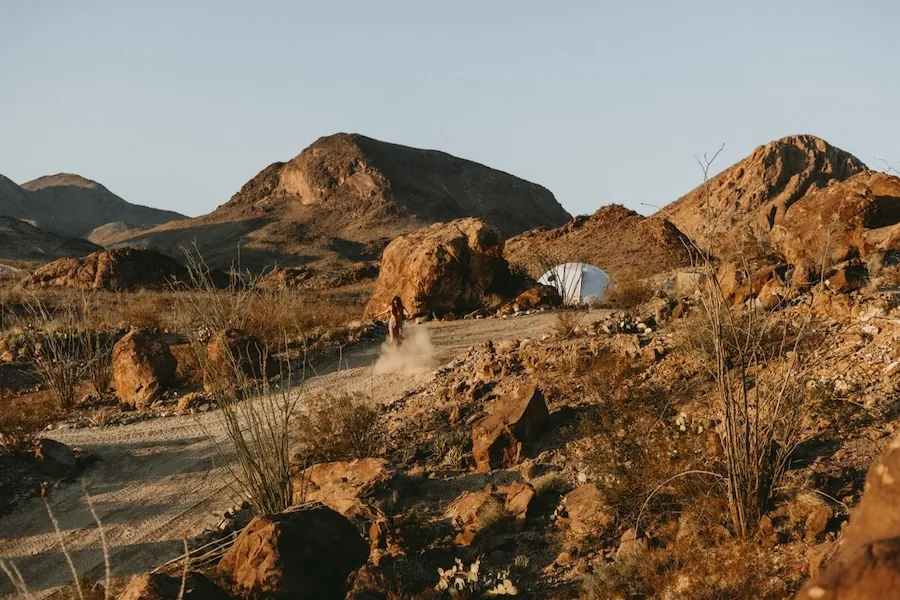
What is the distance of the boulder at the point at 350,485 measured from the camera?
24.0ft

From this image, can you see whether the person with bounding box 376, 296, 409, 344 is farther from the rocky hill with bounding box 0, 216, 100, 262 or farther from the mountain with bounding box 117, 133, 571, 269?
the rocky hill with bounding box 0, 216, 100, 262

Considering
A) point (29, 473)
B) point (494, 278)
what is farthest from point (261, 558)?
point (494, 278)

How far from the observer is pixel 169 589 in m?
4.87

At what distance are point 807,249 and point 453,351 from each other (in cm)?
564

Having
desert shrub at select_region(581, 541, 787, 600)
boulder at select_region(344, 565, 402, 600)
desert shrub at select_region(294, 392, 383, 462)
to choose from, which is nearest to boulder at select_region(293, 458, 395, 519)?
desert shrub at select_region(294, 392, 383, 462)

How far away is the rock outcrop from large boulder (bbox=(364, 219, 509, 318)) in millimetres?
12800

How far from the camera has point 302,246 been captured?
171ft

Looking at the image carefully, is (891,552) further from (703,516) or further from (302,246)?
(302,246)

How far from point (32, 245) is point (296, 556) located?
149ft

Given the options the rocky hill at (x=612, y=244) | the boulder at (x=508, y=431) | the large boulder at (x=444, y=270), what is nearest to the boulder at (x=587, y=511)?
the boulder at (x=508, y=431)

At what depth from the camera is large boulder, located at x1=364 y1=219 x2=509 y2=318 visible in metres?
17.2

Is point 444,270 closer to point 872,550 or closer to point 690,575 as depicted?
point 690,575

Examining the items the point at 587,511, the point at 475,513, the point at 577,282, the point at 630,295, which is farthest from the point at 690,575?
the point at 577,282

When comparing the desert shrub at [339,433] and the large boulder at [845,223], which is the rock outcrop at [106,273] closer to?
the desert shrub at [339,433]
